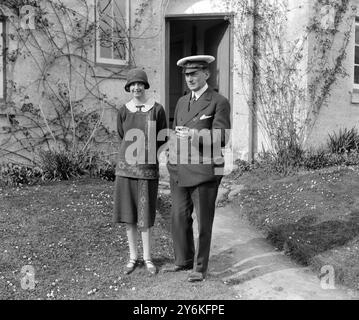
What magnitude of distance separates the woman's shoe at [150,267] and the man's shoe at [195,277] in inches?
15.5

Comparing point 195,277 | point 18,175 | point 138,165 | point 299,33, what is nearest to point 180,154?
point 138,165

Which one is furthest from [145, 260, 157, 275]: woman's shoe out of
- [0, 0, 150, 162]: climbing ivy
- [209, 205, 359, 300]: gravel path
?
[0, 0, 150, 162]: climbing ivy

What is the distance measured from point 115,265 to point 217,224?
202cm

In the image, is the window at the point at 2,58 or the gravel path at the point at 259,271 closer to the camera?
the gravel path at the point at 259,271

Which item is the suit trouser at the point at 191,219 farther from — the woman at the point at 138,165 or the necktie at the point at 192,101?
the necktie at the point at 192,101

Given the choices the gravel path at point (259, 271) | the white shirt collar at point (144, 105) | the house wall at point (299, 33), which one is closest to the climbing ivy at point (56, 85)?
the house wall at point (299, 33)

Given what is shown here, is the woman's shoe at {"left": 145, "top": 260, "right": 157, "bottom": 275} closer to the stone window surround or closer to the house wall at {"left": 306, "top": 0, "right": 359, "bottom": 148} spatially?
the stone window surround

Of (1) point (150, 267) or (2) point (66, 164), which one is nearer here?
(1) point (150, 267)

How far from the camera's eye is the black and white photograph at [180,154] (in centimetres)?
420

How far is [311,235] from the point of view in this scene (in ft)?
18.3

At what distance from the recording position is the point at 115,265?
468 cm

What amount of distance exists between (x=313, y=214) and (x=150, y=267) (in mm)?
2678

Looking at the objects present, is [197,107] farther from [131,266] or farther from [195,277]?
[131,266]
